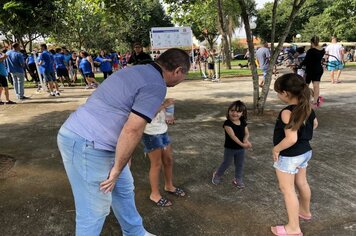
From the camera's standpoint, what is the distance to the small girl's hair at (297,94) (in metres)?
2.73

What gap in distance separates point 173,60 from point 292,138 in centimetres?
122

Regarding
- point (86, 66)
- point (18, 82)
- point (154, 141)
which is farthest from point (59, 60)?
point (154, 141)

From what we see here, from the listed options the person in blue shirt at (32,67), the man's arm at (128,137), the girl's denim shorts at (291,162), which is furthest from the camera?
the person in blue shirt at (32,67)

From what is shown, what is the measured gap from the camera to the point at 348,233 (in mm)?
3055

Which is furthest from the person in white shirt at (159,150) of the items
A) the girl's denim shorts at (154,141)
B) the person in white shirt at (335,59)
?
the person in white shirt at (335,59)

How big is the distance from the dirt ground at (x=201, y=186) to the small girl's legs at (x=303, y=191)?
0.12m

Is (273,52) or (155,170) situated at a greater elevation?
(273,52)

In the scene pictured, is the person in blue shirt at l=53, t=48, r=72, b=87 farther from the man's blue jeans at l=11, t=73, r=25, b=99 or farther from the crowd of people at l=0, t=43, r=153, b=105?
the man's blue jeans at l=11, t=73, r=25, b=99

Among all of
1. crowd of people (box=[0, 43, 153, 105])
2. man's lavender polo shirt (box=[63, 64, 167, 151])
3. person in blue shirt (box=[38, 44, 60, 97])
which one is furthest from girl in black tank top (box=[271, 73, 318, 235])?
person in blue shirt (box=[38, 44, 60, 97])

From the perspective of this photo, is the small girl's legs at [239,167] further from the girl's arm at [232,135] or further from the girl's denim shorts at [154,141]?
the girl's denim shorts at [154,141]

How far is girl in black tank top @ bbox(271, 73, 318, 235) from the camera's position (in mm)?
2766

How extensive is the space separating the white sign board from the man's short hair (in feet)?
52.1

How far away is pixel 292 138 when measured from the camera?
9.10 feet

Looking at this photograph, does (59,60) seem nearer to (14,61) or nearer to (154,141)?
(14,61)
